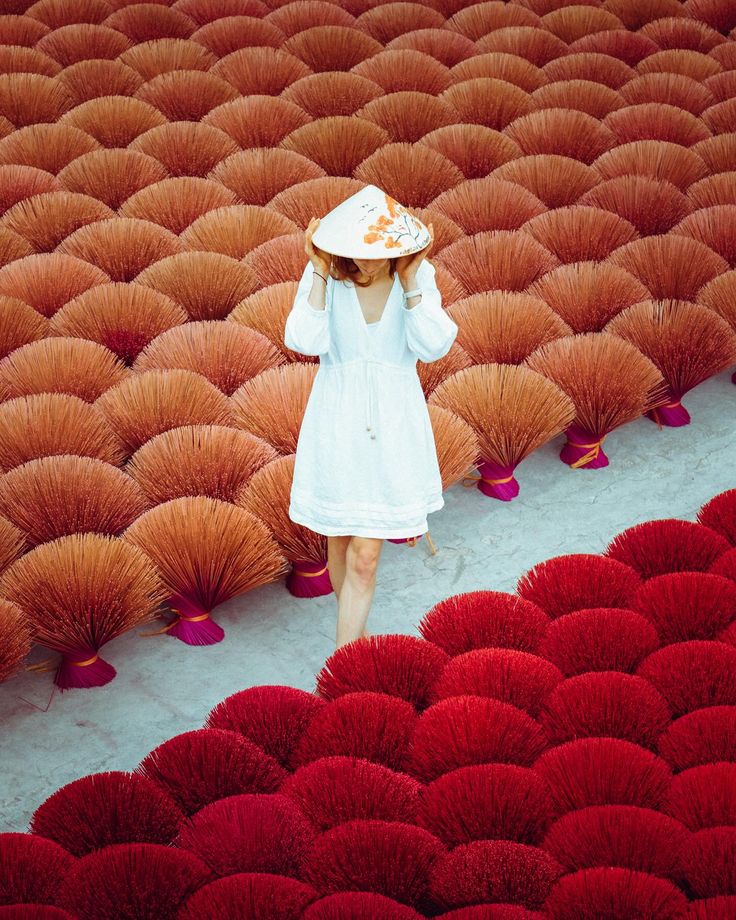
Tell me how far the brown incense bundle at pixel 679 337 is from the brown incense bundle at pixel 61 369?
2.39 ft

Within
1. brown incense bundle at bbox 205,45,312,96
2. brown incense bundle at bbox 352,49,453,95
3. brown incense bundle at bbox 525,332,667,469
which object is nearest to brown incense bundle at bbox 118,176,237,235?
brown incense bundle at bbox 205,45,312,96

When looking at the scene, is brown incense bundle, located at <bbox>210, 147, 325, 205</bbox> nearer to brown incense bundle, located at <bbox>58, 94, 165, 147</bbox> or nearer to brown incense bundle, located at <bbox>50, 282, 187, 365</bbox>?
brown incense bundle, located at <bbox>58, 94, 165, 147</bbox>

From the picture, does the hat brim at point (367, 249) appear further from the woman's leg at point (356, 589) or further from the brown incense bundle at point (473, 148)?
the brown incense bundle at point (473, 148)

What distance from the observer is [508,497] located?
1.73m

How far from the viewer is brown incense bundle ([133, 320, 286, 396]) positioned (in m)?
1.74

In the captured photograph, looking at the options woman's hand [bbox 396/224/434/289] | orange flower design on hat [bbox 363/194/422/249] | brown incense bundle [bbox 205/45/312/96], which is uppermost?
orange flower design on hat [bbox 363/194/422/249]

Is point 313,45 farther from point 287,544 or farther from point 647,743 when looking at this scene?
point 647,743

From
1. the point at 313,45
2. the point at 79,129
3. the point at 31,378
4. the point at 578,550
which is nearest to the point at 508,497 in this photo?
the point at 578,550

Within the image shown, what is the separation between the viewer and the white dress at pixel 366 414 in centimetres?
127

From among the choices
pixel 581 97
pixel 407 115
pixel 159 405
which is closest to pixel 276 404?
pixel 159 405

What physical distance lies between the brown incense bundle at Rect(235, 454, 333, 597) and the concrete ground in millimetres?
43

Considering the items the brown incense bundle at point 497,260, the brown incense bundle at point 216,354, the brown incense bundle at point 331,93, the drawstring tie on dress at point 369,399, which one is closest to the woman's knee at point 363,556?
the drawstring tie on dress at point 369,399

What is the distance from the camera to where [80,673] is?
4.56 feet

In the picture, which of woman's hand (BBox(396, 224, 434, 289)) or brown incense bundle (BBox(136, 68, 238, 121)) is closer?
woman's hand (BBox(396, 224, 434, 289))
